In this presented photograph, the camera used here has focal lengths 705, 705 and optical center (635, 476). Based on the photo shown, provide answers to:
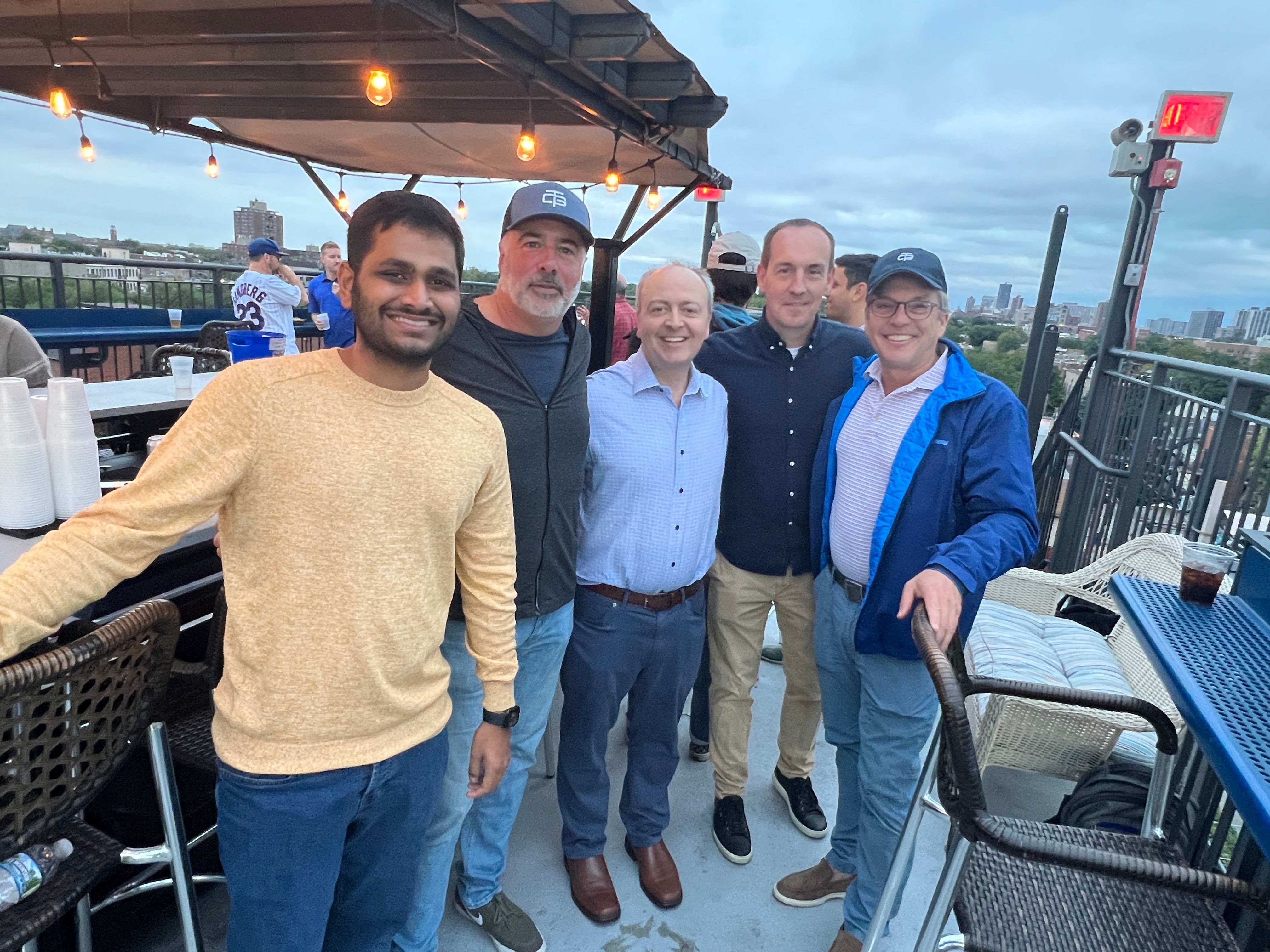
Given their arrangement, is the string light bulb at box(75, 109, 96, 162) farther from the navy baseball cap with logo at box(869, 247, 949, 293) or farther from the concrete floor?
the navy baseball cap with logo at box(869, 247, 949, 293)

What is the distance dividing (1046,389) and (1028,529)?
3.99 metres

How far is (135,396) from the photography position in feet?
9.29

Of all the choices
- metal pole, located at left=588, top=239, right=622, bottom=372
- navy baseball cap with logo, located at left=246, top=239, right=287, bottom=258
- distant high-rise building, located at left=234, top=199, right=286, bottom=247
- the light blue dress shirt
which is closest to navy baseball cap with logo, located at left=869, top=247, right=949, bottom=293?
the light blue dress shirt

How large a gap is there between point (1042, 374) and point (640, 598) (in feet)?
14.1

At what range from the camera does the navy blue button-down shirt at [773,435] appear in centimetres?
221

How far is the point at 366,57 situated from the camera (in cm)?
426

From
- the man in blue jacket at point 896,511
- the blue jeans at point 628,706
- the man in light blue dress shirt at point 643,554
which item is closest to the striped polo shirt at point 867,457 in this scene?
the man in blue jacket at point 896,511

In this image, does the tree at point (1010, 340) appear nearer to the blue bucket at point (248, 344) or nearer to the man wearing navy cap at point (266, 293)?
the blue bucket at point (248, 344)

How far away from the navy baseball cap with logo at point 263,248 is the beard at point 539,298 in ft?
18.4

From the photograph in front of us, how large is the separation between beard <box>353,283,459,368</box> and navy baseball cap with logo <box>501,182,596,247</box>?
0.61 m

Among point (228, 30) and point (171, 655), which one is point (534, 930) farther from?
point (228, 30)

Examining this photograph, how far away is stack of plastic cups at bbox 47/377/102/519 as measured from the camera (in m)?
1.66

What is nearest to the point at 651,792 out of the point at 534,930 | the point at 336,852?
the point at 534,930

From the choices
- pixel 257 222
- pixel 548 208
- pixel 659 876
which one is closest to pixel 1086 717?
pixel 659 876
